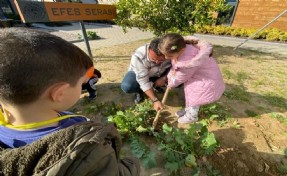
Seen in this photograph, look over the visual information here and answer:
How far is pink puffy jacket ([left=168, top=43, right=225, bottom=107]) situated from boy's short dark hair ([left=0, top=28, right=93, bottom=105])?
171 cm

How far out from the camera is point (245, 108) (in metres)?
3.04

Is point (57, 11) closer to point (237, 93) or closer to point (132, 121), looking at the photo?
point (132, 121)

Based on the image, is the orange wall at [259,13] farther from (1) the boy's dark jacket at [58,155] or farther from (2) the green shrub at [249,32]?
(1) the boy's dark jacket at [58,155]

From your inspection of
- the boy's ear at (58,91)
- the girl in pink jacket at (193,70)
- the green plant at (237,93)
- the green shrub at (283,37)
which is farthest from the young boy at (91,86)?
the green shrub at (283,37)

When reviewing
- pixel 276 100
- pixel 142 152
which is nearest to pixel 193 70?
pixel 142 152

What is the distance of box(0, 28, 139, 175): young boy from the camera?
25.0 inches

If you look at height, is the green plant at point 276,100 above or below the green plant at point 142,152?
below

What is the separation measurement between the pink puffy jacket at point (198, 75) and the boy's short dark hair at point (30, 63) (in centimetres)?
171

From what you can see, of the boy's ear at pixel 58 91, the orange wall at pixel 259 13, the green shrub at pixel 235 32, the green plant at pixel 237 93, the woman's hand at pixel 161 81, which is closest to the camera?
the boy's ear at pixel 58 91

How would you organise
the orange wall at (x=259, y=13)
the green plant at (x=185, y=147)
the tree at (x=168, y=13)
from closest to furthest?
the green plant at (x=185, y=147) < the tree at (x=168, y=13) < the orange wall at (x=259, y=13)

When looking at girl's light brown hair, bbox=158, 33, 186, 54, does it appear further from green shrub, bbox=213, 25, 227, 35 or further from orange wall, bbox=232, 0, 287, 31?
orange wall, bbox=232, 0, 287, 31

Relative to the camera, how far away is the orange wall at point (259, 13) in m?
9.33

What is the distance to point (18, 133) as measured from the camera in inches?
Result: 30.1

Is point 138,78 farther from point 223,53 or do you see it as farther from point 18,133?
point 223,53
